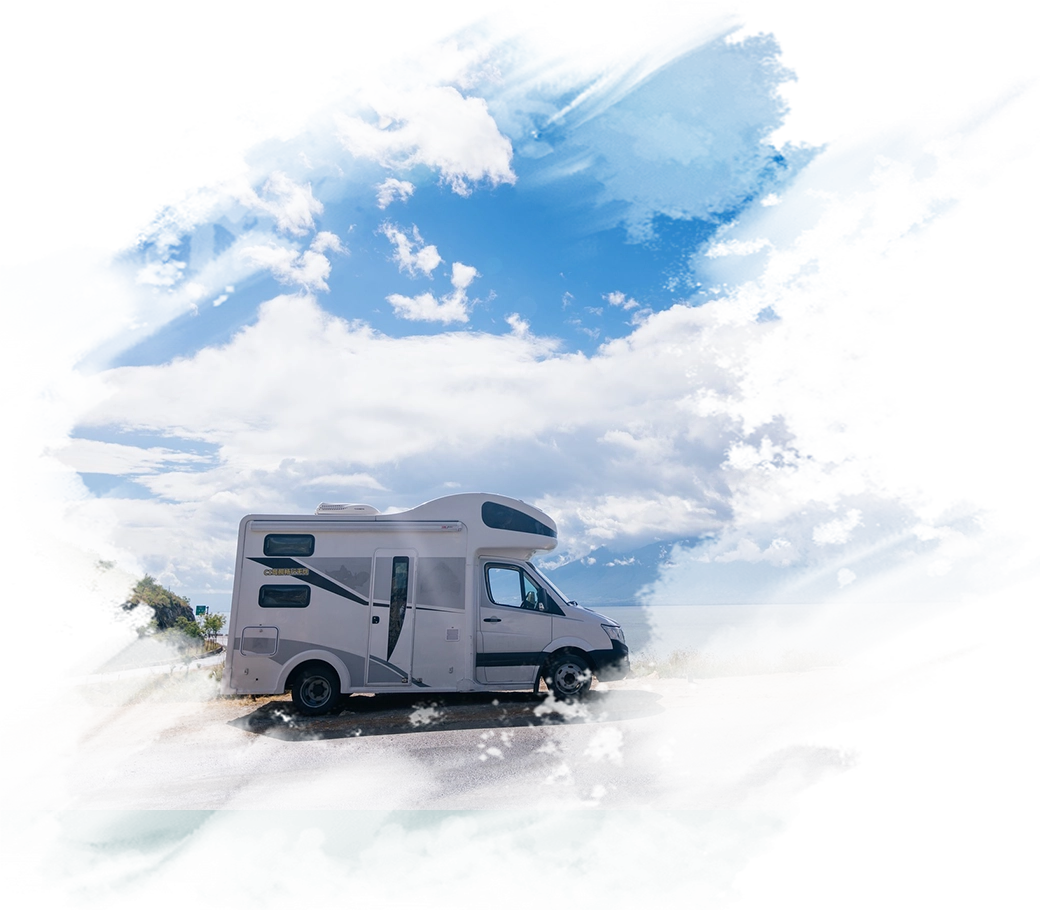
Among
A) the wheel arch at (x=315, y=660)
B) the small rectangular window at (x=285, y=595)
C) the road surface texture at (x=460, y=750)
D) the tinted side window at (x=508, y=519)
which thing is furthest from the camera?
→ the tinted side window at (x=508, y=519)

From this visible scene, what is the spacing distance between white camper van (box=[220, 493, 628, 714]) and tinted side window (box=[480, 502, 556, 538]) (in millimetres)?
27

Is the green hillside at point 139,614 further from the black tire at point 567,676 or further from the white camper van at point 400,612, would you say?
the black tire at point 567,676

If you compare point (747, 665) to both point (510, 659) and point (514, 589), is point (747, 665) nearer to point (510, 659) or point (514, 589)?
point (510, 659)

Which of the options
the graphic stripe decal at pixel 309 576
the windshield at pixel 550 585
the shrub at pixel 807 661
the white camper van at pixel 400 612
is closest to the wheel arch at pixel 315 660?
the white camper van at pixel 400 612

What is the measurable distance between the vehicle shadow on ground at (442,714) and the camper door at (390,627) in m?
0.70

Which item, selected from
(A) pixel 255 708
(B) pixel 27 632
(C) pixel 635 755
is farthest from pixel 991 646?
(A) pixel 255 708

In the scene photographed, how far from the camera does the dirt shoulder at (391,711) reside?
1182 centimetres

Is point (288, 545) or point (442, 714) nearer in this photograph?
point (442, 714)

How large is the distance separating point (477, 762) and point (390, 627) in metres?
4.24

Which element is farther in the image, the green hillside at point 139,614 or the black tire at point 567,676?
the green hillside at point 139,614

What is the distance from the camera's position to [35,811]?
7348 mm

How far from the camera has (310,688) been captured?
41.8 ft

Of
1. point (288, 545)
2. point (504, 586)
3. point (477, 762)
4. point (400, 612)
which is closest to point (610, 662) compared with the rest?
point (504, 586)

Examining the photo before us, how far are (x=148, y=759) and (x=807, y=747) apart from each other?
809cm
